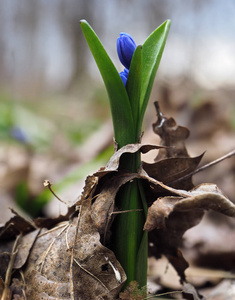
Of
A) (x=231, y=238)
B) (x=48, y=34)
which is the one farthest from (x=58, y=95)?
(x=231, y=238)

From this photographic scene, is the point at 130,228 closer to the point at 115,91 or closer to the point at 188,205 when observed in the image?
the point at 188,205

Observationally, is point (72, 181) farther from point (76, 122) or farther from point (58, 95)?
point (58, 95)

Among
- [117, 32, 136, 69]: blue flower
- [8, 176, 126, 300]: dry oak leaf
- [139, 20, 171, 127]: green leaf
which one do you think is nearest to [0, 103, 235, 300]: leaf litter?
[8, 176, 126, 300]: dry oak leaf

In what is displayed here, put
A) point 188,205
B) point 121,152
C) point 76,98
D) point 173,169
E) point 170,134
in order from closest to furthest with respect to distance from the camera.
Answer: point 188,205
point 121,152
point 173,169
point 170,134
point 76,98

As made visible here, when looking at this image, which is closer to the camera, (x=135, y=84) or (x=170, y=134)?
(x=135, y=84)

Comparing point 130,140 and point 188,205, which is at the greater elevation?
point 130,140

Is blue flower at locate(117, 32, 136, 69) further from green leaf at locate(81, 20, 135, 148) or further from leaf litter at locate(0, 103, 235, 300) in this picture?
leaf litter at locate(0, 103, 235, 300)

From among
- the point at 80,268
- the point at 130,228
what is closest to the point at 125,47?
the point at 130,228

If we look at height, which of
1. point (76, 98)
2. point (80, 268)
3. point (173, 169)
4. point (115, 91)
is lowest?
Answer: point (80, 268)

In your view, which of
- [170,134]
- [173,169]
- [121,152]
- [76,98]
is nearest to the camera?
[121,152]
